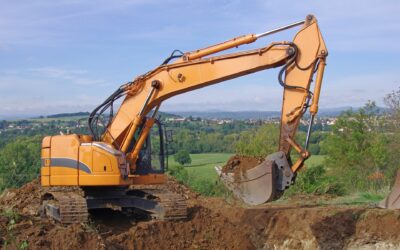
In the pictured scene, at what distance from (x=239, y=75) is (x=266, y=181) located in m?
2.17

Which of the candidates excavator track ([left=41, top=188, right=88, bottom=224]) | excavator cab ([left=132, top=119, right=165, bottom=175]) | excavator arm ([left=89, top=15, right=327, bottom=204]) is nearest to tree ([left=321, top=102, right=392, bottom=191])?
excavator cab ([left=132, top=119, right=165, bottom=175])

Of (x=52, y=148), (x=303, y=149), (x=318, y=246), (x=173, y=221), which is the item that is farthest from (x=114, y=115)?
(x=318, y=246)

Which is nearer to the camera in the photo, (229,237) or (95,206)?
(229,237)

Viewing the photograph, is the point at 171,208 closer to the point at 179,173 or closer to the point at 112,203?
the point at 112,203

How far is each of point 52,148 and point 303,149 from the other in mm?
5014

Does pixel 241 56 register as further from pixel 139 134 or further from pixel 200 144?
pixel 200 144

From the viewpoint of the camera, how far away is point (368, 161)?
29.1m

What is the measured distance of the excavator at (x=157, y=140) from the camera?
9891 mm

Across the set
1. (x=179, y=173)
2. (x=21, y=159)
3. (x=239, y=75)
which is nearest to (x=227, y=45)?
(x=239, y=75)

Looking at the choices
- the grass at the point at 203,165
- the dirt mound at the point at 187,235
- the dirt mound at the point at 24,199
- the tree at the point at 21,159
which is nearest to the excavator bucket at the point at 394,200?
the dirt mound at the point at 187,235

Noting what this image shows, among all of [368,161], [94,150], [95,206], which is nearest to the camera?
[94,150]

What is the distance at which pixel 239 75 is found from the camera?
10.8 meters

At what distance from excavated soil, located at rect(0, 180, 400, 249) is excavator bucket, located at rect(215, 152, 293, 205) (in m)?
1.57

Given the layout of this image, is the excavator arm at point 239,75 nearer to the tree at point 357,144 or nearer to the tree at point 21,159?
the tree at point 21,159
